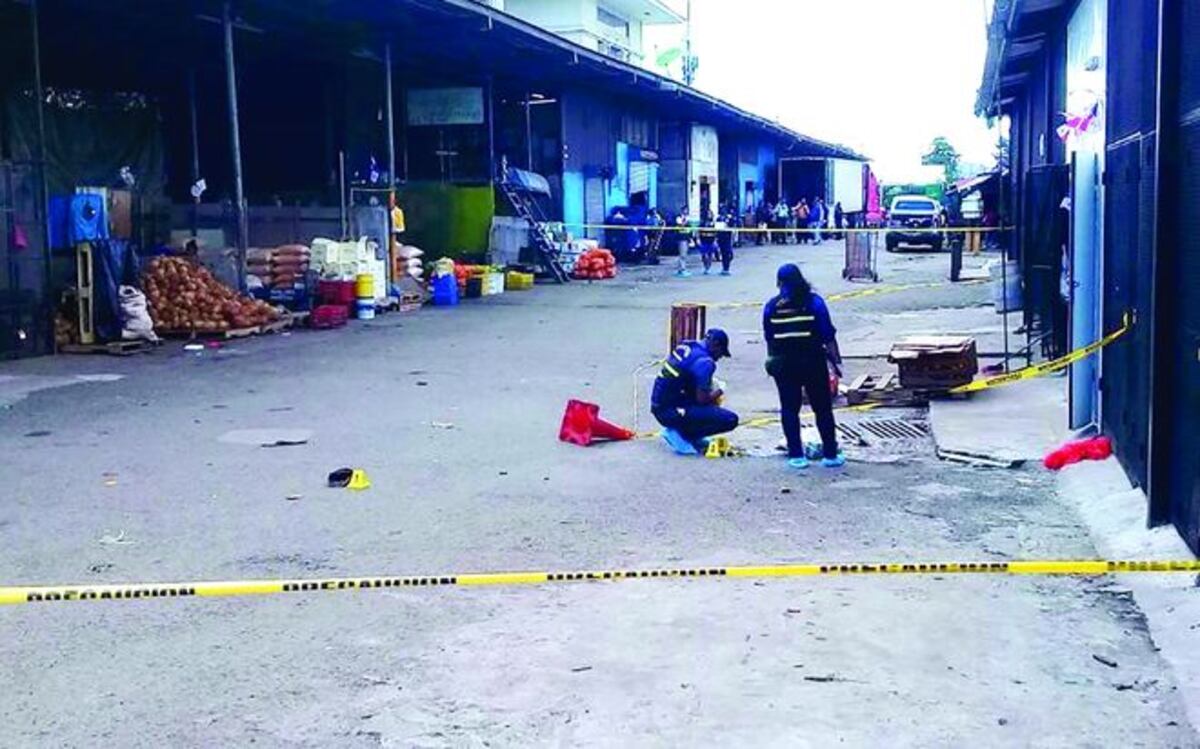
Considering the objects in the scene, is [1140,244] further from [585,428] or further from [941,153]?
[941,153]

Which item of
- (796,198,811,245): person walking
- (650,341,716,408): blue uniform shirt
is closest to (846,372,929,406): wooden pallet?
(650,341,716,408): blue uniform shirt

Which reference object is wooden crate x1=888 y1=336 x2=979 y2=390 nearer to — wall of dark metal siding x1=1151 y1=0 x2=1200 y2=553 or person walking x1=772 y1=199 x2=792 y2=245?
wall of dark metal siding x1=1151 y1=0 x2=1200 y2=553

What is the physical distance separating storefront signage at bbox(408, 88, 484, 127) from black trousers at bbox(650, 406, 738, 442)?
27.1 metres

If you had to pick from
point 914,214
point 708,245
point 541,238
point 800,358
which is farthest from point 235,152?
point 914,214

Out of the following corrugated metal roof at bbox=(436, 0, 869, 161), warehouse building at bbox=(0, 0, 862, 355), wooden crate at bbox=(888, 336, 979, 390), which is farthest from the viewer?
corrugated metal roof at bbox=(436, 0, 869, 161)

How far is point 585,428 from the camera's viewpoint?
11.8 metres

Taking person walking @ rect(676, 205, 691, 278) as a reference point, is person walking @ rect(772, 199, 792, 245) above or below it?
above

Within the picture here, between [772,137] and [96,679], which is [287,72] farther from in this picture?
[772,137]

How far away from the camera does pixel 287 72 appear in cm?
3388

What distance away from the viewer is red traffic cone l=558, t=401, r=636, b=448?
38.8 ft

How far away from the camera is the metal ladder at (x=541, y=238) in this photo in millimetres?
35375

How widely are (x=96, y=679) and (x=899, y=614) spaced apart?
12.1 ft

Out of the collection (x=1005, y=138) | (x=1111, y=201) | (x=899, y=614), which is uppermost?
(x=1005, y=138)

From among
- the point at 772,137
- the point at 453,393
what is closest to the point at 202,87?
the point at 453,393
